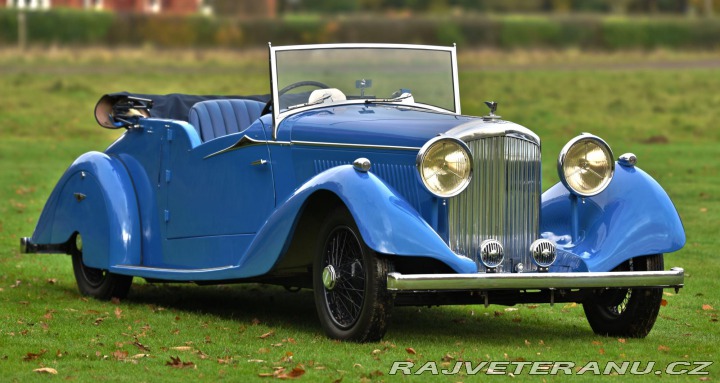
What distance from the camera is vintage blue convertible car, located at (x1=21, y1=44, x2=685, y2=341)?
24.5 feet

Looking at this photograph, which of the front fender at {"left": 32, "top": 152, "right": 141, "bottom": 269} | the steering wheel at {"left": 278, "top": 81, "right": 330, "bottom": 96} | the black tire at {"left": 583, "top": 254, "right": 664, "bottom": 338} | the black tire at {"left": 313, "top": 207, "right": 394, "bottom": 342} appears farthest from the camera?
the front fender at {"left": 32, "top": 152, "right": 141, "bottom": 269}

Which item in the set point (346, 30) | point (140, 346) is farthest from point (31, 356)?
point (346, 30)

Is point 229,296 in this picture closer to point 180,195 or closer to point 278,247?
point 180,195

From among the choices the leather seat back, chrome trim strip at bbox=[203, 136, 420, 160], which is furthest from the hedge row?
chrome trim strip at bbox=[203, 136, 420, 160]

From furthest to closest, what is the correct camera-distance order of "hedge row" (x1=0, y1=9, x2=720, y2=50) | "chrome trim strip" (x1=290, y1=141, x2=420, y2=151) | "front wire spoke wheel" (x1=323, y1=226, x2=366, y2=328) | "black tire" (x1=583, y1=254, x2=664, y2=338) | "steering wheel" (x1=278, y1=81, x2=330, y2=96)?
"hedge row" (x1=0, y1=9, x2=720, y2=50)
"steering wheel" (x1=278, y1=81, x2=330, y2=96)
"black tire" (x1=583, y1=254, x2=664, y2=338)
"chrome trim strip" (x1=290, y1=141, x2=420, y2=151)
"front wire spoke wheel" (x1=323, y1=226, x2=366, y2=328)

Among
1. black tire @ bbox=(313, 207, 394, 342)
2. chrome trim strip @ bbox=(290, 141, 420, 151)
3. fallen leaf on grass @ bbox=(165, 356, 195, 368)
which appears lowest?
fallen leaf on grass @ bbox=(165, 356, 195, 368)

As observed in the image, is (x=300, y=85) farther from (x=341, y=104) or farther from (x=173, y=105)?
(x=173, y=105)

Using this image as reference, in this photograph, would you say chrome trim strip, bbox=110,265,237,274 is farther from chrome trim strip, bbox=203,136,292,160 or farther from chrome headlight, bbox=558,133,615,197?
chrome headlight, bbox=558,133,615,197

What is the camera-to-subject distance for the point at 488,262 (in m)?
7.70

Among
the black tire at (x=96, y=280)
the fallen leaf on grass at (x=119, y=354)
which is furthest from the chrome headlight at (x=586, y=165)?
the black tire at (x=96, y=280)

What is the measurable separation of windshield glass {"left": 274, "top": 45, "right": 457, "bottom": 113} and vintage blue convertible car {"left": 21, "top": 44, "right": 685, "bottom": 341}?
1cm

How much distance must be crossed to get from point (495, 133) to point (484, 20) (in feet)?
135

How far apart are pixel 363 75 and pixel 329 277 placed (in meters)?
1.98

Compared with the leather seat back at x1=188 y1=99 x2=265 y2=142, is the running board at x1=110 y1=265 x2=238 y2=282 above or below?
below
